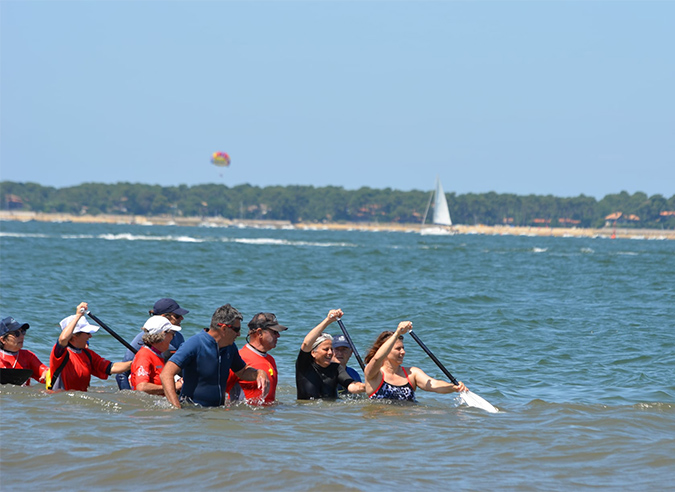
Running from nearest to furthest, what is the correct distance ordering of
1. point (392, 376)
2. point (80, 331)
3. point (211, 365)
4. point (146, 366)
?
point (211, 365) → point (146, 366) → point (80, 331) → point (392, 376)

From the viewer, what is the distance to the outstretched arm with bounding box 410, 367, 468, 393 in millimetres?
9055

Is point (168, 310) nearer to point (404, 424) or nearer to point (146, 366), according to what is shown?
point (146, 366)

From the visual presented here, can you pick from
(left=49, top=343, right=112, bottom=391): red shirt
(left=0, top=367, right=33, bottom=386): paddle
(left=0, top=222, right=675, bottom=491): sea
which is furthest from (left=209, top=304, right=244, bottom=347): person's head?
(left=0, top=367, right=33, bottom=386): paddle

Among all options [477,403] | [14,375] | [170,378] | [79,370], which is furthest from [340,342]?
[14,375]

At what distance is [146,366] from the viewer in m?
8.52

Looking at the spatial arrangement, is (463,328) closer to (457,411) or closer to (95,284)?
(457,411)

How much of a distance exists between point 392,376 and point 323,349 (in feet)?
2.83

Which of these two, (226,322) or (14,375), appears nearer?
(226,322)

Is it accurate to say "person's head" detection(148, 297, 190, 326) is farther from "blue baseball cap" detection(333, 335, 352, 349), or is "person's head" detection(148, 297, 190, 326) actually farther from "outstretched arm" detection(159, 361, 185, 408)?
"blue baseball cap" detection(333, 335, 352, 349)

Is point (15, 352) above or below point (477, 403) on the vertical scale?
above

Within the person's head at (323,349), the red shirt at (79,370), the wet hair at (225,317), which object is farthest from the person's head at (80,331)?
the person's head at (323,349)

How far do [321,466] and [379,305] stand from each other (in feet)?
56.8

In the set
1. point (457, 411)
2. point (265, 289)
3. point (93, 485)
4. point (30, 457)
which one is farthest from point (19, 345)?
point (265, 289)

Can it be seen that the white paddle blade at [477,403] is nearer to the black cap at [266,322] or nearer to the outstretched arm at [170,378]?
the black cap at [266,322]
